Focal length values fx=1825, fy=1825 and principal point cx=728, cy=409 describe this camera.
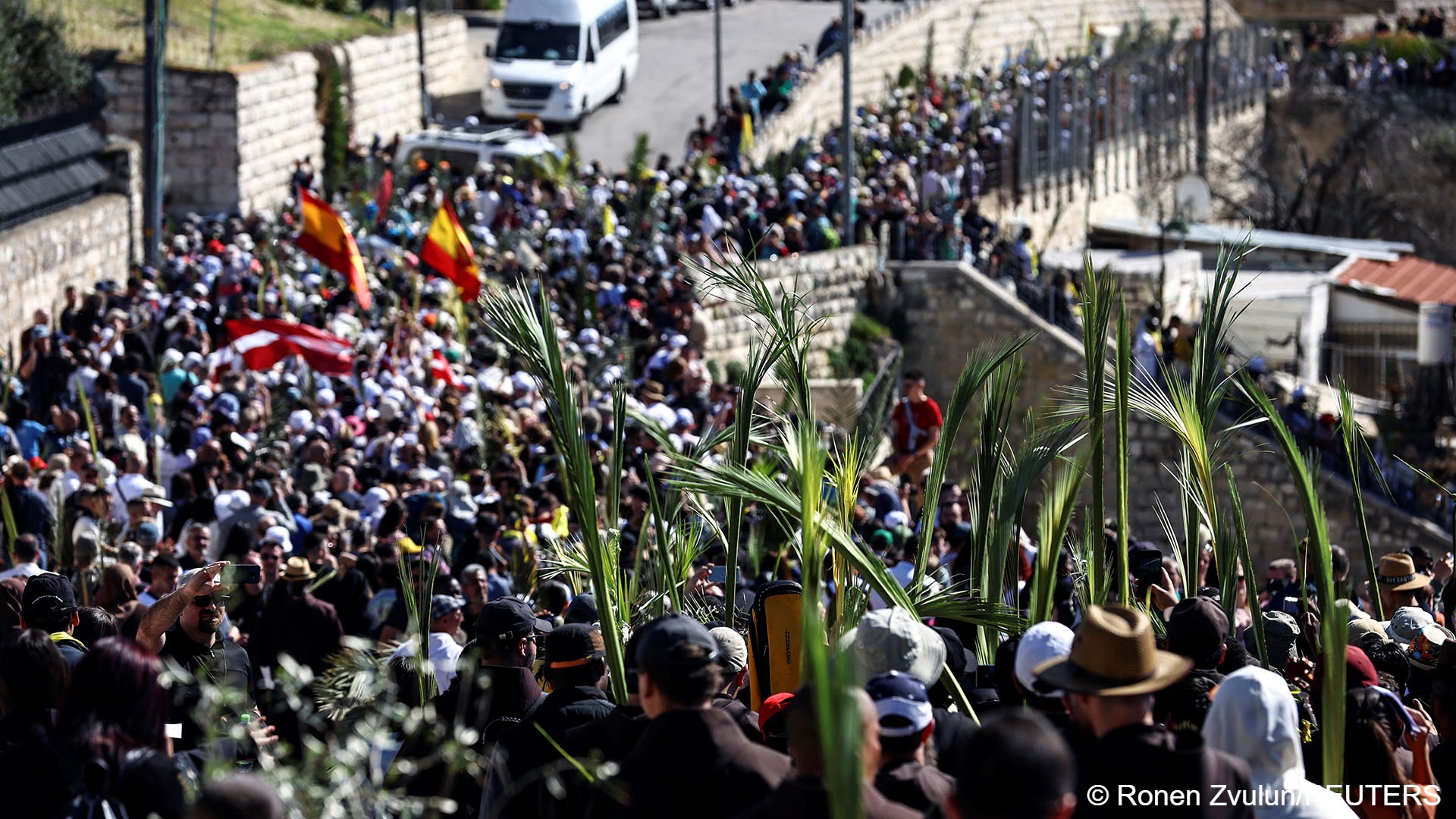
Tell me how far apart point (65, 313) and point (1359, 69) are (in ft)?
94.3

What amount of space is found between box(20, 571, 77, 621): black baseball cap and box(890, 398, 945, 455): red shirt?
8145mm

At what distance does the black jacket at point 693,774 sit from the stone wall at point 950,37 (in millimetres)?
21913

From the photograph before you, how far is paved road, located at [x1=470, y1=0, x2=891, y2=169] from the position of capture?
28.4 meters

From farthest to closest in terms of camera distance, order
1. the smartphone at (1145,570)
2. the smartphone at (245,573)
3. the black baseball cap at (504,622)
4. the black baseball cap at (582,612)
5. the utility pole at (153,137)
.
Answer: the utility pole at (153,137) → the smartphone at (245,573) → the smartphone at (1145,570) → the black baseball cap at (582,612) → the black baseball cap at (504,622)

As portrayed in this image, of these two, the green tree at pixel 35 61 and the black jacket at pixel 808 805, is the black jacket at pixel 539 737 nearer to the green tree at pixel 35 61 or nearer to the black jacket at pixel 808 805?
the black jacket at pixel 808 805

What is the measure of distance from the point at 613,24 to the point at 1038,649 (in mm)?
26134

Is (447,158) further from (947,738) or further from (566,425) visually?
(947,738)

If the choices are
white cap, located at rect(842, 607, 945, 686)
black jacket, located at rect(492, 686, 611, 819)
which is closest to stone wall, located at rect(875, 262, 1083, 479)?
black jacket, located at rect(492, 686, 611, 819)

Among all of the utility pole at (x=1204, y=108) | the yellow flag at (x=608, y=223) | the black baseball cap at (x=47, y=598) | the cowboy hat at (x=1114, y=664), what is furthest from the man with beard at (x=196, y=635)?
the utility pole at (x=1204, y=108)

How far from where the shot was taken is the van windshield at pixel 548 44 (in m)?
28.1

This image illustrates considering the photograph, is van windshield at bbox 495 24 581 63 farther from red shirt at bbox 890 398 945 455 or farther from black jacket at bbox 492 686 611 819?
black jacket at bbox 492 686 611 819

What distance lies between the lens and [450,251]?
14945mm

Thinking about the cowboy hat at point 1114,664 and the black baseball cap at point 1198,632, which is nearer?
the cowboy hat at point 1114,664

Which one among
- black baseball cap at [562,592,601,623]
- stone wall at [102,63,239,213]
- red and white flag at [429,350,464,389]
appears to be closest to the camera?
black baseball cap at [562,592,601,623]
